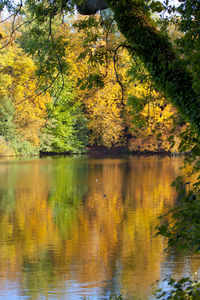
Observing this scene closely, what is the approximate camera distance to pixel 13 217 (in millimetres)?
12828

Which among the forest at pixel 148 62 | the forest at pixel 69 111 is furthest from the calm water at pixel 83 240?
the forest at pixel 69 111

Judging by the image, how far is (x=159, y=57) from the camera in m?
4.39

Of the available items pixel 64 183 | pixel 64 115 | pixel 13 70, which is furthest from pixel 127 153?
pixel 64 183

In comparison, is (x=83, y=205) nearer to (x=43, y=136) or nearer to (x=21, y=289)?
(x=21, y=289)

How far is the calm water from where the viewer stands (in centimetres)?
744

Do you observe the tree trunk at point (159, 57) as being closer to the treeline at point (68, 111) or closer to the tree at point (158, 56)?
the tree at point (158, 56)

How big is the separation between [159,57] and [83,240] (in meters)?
6.62

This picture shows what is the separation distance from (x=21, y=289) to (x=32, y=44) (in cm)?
345

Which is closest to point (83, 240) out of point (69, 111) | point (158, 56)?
point (158, 56)

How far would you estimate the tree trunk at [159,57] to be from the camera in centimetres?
433

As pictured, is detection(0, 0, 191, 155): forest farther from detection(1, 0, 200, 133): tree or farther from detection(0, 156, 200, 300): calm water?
detection(1, 0, 200, 133): tree

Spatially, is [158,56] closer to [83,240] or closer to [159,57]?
[159,57]

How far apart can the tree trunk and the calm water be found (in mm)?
3349

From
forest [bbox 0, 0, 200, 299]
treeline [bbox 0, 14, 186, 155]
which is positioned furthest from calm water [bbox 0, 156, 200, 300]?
treeline [bbox 0, 14, 186, 155]
